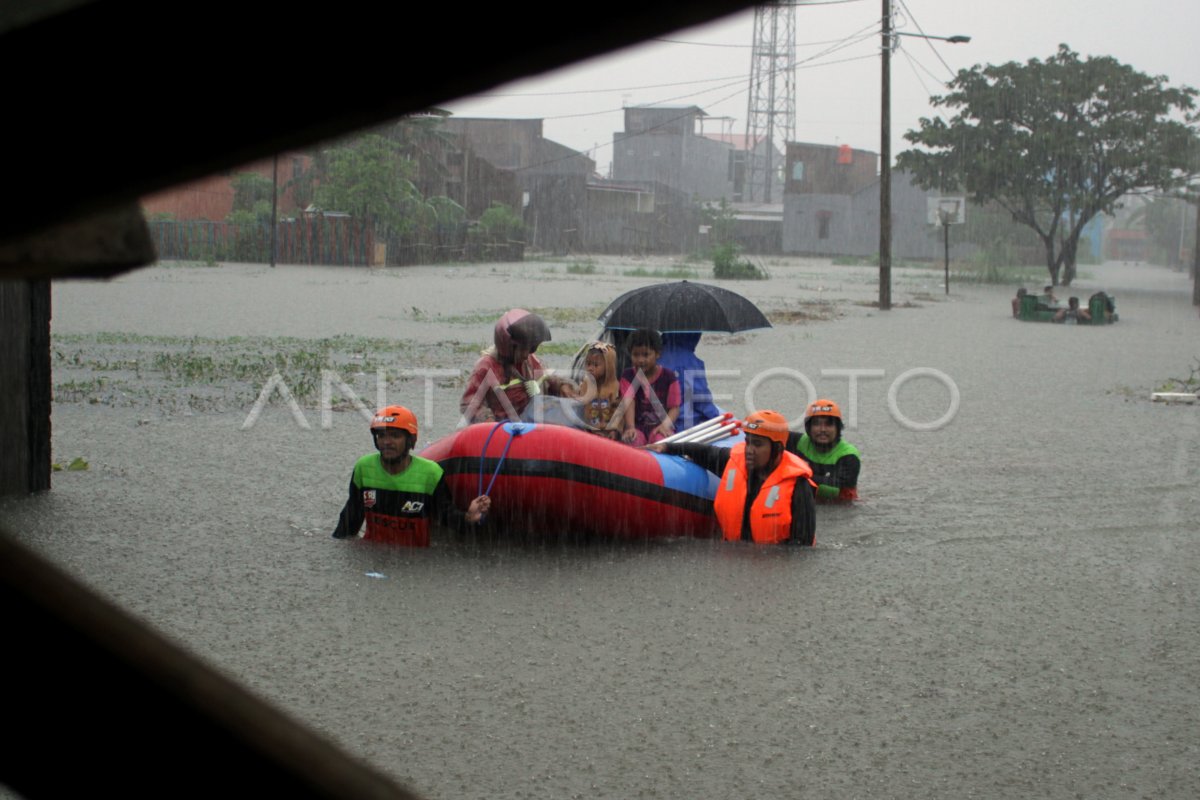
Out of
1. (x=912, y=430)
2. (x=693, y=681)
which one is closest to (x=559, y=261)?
(x=912, y=430)

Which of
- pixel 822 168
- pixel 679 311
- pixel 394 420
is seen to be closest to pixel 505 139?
pixel 822 168

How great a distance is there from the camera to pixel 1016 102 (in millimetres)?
46969

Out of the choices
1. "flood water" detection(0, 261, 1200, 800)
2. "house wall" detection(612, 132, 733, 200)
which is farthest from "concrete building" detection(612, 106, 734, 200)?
"flood water" detection(0, 261, 1200, 800)

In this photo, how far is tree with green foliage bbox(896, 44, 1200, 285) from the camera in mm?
43938

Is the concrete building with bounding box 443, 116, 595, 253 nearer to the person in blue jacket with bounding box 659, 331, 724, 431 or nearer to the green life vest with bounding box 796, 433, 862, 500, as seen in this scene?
the person in blue jacket with bounding box 659, 331, 724, 431

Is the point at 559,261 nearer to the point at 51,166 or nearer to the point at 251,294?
the point at 251,294

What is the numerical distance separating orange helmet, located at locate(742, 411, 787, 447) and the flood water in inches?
27.0

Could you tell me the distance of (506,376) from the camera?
8.74 m

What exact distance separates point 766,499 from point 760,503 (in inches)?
1.6

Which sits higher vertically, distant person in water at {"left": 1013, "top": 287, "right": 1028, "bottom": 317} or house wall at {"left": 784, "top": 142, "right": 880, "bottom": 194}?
house wall at {"left": 784, "top": 142, "right": 880, "bottom": 194}

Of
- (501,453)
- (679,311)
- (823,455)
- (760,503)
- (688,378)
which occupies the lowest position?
(760,503)

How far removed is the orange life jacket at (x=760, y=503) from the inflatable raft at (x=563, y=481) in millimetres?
195

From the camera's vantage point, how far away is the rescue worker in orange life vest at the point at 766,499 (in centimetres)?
750

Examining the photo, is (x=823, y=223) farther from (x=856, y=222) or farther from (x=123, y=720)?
(x=123, y=720)
